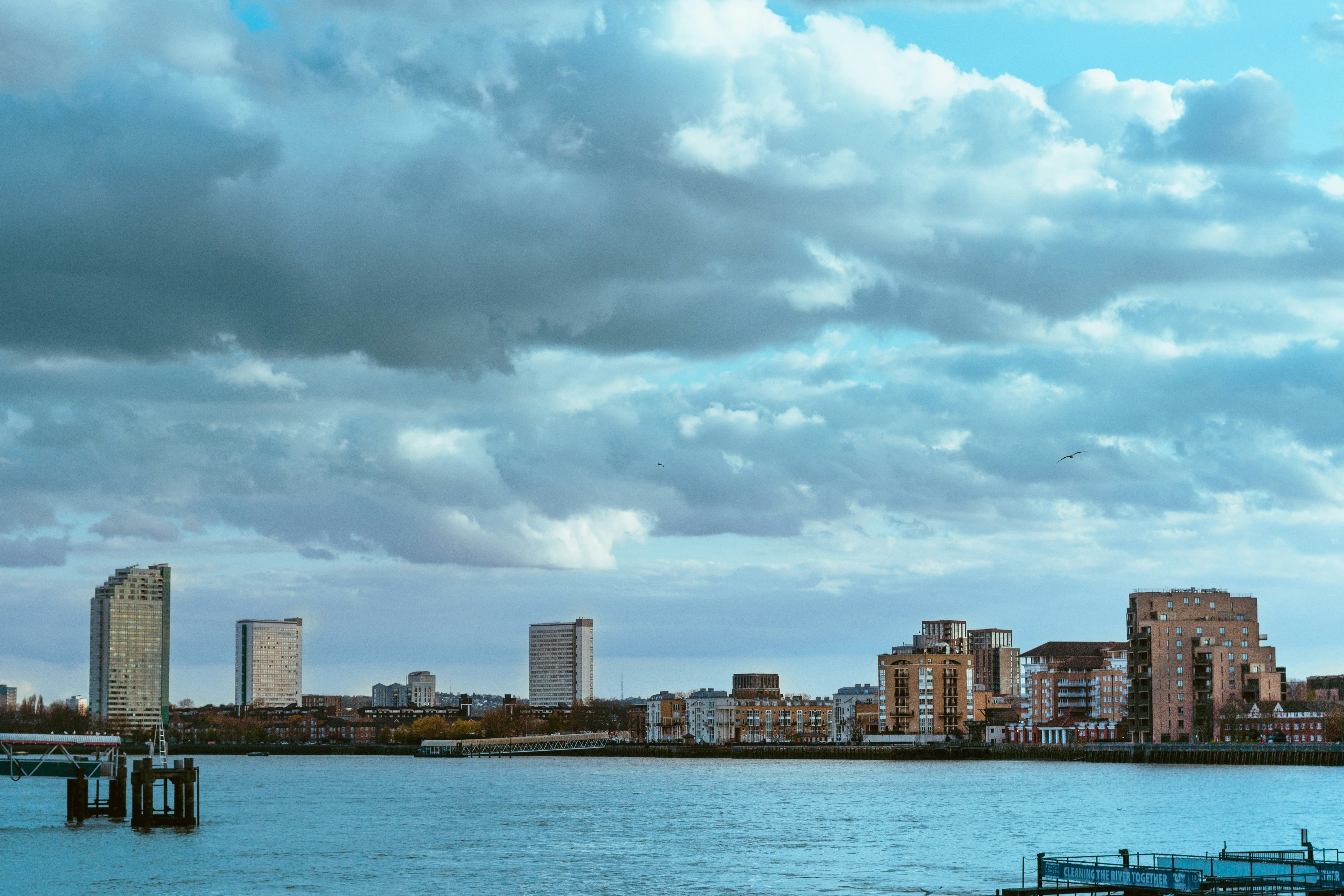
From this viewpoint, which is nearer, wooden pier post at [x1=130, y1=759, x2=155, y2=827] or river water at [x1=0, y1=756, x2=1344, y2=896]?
river water at [x1=0, y1=756, x2=1344, y2=896]

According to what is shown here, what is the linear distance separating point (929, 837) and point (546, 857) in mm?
31423

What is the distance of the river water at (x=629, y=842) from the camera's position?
306ft

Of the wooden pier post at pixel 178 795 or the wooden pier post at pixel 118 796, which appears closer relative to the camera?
the wooden pier post at pixel 178 795

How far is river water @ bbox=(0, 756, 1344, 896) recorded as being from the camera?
93.3 meters

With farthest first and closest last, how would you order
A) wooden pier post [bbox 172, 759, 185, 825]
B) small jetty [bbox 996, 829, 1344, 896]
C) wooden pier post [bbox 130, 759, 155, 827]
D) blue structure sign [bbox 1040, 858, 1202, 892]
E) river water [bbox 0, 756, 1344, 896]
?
wooden pier post [bbox 172, 759, 185, 825], wooden pier post [bbox 130, 759, 155, 827], river water [bbox 0, 756, 1344, 896], blue structure sign [bbox 1040, 858, 1202, 892], small jetty [bbox 996, 829, 1344, 896]

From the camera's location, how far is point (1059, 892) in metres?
64.8

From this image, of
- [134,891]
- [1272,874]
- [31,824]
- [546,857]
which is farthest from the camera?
[31,824]

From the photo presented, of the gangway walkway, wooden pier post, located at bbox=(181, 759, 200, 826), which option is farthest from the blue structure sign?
the gangway walkway

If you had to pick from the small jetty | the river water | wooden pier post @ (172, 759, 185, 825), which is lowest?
the river water

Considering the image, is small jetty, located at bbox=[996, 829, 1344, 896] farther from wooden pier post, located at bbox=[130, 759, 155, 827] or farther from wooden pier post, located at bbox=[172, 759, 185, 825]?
wooden pier post, located at bbox=[172, 759, 185, 825]

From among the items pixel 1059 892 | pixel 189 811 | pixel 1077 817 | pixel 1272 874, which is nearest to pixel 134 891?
pixel 189 811

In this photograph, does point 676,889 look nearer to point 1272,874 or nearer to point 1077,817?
point 1272,874

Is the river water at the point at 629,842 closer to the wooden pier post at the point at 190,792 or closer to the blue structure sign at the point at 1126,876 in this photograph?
the wooden pier post at the point at 190,792

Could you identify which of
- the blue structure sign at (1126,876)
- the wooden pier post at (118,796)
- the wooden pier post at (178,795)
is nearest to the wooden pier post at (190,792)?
the wooden pier post at (178,795)
